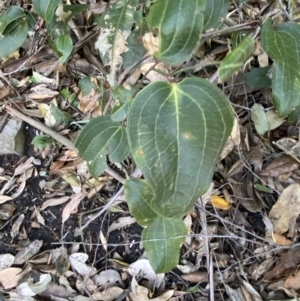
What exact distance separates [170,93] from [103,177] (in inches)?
28.4

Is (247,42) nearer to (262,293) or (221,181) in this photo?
(221,181)

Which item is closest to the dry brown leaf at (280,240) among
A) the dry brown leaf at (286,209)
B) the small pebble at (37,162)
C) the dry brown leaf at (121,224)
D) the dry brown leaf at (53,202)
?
the dry brown leaf at (286,209)

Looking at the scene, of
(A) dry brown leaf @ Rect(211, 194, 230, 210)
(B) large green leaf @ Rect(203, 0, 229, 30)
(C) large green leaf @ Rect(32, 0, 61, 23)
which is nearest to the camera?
(B) large green leaf @ Rect(203, 0, 229, 30)

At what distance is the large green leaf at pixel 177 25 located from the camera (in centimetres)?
82

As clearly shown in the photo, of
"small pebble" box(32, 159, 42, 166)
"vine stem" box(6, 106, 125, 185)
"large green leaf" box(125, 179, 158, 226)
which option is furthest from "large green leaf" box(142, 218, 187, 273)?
"small pebble" box(32, 159, 42, 166)

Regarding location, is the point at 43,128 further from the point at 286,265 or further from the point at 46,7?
the point at 286,265

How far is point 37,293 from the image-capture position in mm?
1455

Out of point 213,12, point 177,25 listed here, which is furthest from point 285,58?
point 177,25

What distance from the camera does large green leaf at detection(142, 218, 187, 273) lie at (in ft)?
4.11

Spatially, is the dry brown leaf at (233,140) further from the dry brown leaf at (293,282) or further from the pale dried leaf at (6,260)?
the pale dried leaf at (6,260)

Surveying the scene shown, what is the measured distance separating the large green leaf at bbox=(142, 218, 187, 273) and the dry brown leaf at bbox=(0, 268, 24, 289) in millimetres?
439

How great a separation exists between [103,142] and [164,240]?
287mm

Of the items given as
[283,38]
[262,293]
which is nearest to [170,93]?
[283,38]

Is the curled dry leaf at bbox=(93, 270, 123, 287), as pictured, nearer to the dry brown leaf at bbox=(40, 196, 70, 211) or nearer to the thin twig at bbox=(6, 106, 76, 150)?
the dry brown leaf at bbox=(40, 196, 70, 211)
